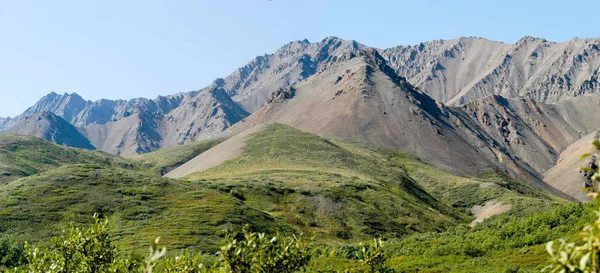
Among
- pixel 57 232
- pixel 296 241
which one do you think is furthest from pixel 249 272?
pixel 57 232

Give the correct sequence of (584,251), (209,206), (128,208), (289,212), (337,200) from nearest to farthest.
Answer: (584,251), (128,208), (209,206), (289,212), (337,200)

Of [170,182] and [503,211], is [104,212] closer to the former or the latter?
[170,182]

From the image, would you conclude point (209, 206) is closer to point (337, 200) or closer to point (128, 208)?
point (128, 208)

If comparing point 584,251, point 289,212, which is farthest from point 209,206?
point 584,251

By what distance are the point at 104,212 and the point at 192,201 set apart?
19945 mm

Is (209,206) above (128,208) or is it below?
below

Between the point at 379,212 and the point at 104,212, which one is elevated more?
the point at 104,212

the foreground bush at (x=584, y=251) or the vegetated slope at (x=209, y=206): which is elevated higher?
the foreground bush at (x=584, y=251)

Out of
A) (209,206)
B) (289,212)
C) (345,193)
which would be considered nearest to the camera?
(209,206)

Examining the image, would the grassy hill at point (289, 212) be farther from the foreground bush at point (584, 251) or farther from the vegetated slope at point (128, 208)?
the foreground bush at point (584, 251)

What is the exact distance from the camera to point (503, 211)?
15825 centimetres

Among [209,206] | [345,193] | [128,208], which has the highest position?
[128,208]

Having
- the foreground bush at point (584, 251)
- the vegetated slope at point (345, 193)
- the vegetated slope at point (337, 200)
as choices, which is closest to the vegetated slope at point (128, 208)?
the vegetated slope at point (337, 200)

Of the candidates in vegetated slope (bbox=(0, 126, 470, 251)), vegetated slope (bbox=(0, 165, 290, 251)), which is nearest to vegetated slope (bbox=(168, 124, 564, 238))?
vegetated slope (bbox=(0, 126, 470, 251))
